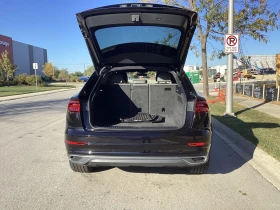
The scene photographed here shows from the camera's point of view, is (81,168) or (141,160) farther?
(81,168)

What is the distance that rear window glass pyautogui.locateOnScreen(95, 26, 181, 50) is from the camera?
419 cm

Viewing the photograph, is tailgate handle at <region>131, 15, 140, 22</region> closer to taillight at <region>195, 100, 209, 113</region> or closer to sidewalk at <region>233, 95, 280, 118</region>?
taillight at <region>195, 100, 209, 113</region>

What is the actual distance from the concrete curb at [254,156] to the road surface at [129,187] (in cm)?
13

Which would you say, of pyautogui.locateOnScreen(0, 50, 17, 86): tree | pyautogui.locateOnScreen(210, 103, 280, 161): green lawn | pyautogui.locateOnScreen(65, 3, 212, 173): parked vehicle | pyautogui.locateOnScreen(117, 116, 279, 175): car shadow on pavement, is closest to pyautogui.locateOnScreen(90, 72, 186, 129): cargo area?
pyautogui.locateOnScreen(65, 3, 212, 173): parked vehicle

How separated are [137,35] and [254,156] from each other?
3.01 metres

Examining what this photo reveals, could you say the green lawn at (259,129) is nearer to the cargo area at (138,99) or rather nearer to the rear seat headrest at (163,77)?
the cargo area at (138,99)

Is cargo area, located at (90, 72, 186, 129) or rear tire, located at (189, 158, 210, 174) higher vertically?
cargo area, located at (90, 72, 186, 129)

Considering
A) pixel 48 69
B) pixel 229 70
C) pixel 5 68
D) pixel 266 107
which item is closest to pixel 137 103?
pixel 229 70

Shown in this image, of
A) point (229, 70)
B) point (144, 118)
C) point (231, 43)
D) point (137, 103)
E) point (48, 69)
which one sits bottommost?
point (144, 118)

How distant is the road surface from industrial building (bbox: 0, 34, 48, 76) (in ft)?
153

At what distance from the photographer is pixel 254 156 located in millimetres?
5098

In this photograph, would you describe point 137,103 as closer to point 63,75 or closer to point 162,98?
point 162,98

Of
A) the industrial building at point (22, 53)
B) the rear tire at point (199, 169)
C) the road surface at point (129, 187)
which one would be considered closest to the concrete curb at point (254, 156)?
the road surface at point (129, 187)

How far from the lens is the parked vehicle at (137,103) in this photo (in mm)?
3549
